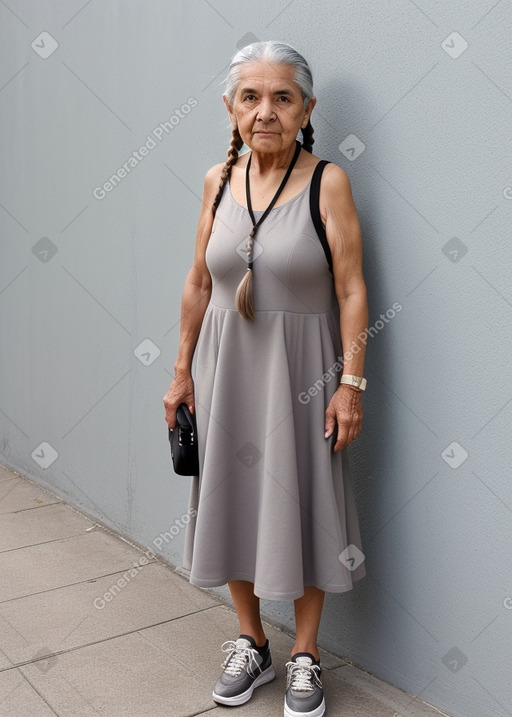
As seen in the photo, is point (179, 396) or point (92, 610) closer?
point (179, 396)

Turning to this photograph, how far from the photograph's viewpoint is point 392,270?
261 centimetres

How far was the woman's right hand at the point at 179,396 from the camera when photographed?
2818 mm

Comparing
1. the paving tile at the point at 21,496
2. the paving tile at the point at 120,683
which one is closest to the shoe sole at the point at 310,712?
the paving tile at the point at 120,683

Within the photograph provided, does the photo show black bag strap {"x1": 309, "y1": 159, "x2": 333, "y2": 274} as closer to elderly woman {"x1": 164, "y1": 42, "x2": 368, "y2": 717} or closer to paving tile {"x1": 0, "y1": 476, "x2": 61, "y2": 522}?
elderly woman {"x1": 164, "y1": 42, "x2": 368, "y2": 717}

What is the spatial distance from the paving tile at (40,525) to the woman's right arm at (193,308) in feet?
5.31

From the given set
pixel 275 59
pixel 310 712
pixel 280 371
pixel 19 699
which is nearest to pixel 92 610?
pixel 19 699

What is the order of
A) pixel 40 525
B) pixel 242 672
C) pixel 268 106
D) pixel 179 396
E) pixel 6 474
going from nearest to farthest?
1. pixel 268 106
2. pixel 242 672
3. pixel 179 396
4. pixel 40 525
5. pixel 6 474

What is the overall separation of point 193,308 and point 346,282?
23.4 inches

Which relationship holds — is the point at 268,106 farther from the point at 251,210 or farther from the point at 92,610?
the point at 92,610

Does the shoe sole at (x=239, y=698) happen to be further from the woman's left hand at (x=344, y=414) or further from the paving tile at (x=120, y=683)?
the woman's left hand at (x=344, y=414)

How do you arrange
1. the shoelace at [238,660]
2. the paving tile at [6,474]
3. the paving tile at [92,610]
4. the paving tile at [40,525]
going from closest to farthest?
1. the shoelace at [238,660]
2. the paving tile at [92,610]
3. the paving tile at [40,525]
4. the paving tile at [6,474]

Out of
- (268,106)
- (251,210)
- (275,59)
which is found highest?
(275,59)

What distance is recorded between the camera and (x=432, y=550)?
2.57 metres

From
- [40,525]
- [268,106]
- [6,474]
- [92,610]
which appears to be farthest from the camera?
[6,474]
